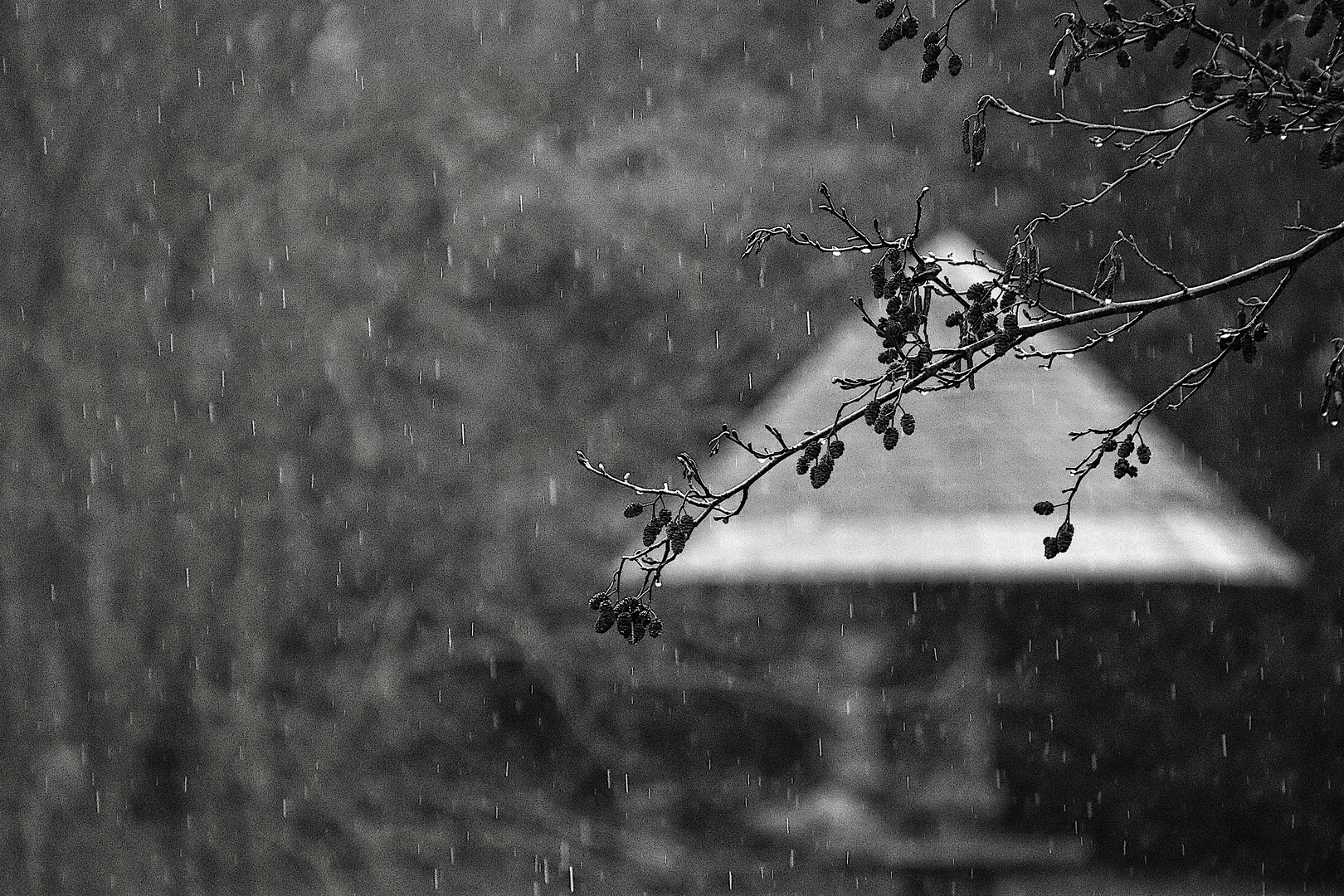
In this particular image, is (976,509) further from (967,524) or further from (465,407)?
(465,407)

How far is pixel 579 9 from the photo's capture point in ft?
44.4

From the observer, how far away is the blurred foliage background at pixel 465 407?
9.29 m

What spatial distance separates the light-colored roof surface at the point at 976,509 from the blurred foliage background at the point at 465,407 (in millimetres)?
3132

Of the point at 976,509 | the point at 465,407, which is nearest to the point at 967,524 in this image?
the point at 976,509

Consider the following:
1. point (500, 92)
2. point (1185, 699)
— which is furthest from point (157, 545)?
point (1185, 699)

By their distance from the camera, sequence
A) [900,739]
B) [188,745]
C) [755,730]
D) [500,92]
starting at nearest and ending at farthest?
[188,745] < [500,92] < [900,739] < [755,730]

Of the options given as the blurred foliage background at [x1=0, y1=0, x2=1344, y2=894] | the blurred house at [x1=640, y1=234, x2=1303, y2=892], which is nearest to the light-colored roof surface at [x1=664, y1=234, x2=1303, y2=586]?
the blurred house at [x1=640, y1=234, x2=1303, y2=892]

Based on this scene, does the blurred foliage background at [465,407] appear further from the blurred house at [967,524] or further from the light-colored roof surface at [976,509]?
the light-colored roof surface at [976,509]

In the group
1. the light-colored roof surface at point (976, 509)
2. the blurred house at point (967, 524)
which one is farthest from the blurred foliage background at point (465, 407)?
the light-colored roof surface at point (976, 509)

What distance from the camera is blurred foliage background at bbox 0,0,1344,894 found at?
30.5 feet

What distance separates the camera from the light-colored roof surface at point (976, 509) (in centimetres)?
796

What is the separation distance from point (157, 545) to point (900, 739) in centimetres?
676

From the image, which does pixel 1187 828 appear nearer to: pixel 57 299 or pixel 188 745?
pixel 188 745

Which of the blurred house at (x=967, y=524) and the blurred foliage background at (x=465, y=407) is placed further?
the blurred foliage background at (x=465, y=407)
